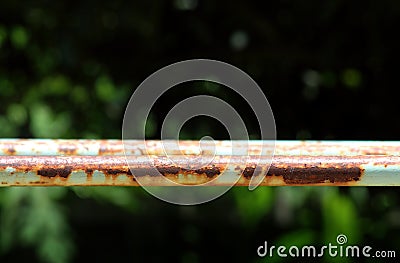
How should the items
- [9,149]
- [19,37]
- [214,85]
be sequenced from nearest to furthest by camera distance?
[9,149]
[214,85]
[19,37]

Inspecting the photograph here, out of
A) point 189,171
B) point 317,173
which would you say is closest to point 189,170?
point 189,171

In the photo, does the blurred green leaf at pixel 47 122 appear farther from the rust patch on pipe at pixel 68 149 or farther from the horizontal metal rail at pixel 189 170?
the horizontal metal rail at pixel 189 170

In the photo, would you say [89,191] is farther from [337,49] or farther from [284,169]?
[284,169]

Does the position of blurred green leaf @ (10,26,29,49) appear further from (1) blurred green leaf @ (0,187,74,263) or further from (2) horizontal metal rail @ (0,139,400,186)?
(2) horizontal metal rail @ (0,139,400,186)

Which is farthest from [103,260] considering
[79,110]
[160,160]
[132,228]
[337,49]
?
[160,160]

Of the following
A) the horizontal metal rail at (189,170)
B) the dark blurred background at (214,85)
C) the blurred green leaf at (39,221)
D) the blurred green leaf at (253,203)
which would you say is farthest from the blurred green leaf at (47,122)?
the horizontal metal rail at (189,170)

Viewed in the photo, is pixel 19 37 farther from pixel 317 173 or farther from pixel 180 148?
pixel 317 173

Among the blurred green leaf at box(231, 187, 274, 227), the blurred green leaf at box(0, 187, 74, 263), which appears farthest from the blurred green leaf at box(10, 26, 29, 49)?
the blurred green leaf at box(231, 187, 274, 227)
